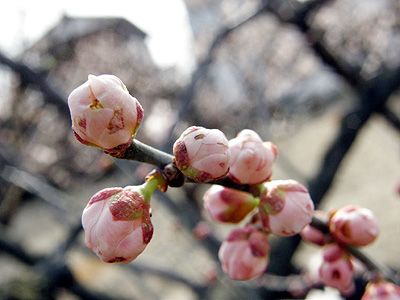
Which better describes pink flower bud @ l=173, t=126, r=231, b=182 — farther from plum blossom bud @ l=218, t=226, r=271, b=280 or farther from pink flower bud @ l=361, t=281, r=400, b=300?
pink flower bud @ l=361, t=281, r=400, b=300

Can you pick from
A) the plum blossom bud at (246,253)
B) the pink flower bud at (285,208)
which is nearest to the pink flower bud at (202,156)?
the pink flower bud at (285,208)

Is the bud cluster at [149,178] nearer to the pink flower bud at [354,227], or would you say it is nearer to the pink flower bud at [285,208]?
the pink flower bud at [285,208]

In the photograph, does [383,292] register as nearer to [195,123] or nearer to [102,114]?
[102,114]

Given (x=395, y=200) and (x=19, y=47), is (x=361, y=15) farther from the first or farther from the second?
(x=19, y=47)

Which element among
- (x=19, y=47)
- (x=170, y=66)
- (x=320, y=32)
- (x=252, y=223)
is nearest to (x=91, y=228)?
(x=252, y=223)

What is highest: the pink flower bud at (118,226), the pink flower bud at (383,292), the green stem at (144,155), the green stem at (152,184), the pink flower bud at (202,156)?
the pink flower bud at (202,156)

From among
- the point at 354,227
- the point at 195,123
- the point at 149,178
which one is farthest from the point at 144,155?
the point at 195,123
